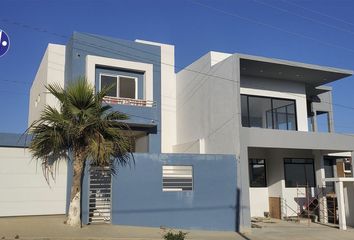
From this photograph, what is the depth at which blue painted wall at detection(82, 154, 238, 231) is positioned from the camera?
15.7 metres

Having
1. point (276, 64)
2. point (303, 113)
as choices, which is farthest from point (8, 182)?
point (303, 113)

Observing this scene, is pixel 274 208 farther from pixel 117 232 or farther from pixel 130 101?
pixel 117 232

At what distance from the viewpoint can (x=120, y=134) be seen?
1513 centimetres

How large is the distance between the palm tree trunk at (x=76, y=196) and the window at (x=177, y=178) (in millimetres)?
3309

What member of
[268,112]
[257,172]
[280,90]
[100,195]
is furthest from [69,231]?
[280,90]

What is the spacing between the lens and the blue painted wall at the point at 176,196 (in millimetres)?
15672

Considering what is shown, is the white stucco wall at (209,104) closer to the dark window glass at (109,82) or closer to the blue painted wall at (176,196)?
the blue painted wall at (176,196)

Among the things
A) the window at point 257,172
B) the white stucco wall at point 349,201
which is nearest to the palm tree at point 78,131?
the window at point 257,172

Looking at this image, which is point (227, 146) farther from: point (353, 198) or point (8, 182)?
point (8, 182)

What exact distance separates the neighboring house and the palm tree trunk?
68 centimetres

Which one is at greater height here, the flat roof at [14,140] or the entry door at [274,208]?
the flat roof at [14,140]

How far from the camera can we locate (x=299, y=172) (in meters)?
23.1

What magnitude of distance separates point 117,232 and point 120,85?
26.0 feet

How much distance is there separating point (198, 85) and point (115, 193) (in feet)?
→ 24.4
